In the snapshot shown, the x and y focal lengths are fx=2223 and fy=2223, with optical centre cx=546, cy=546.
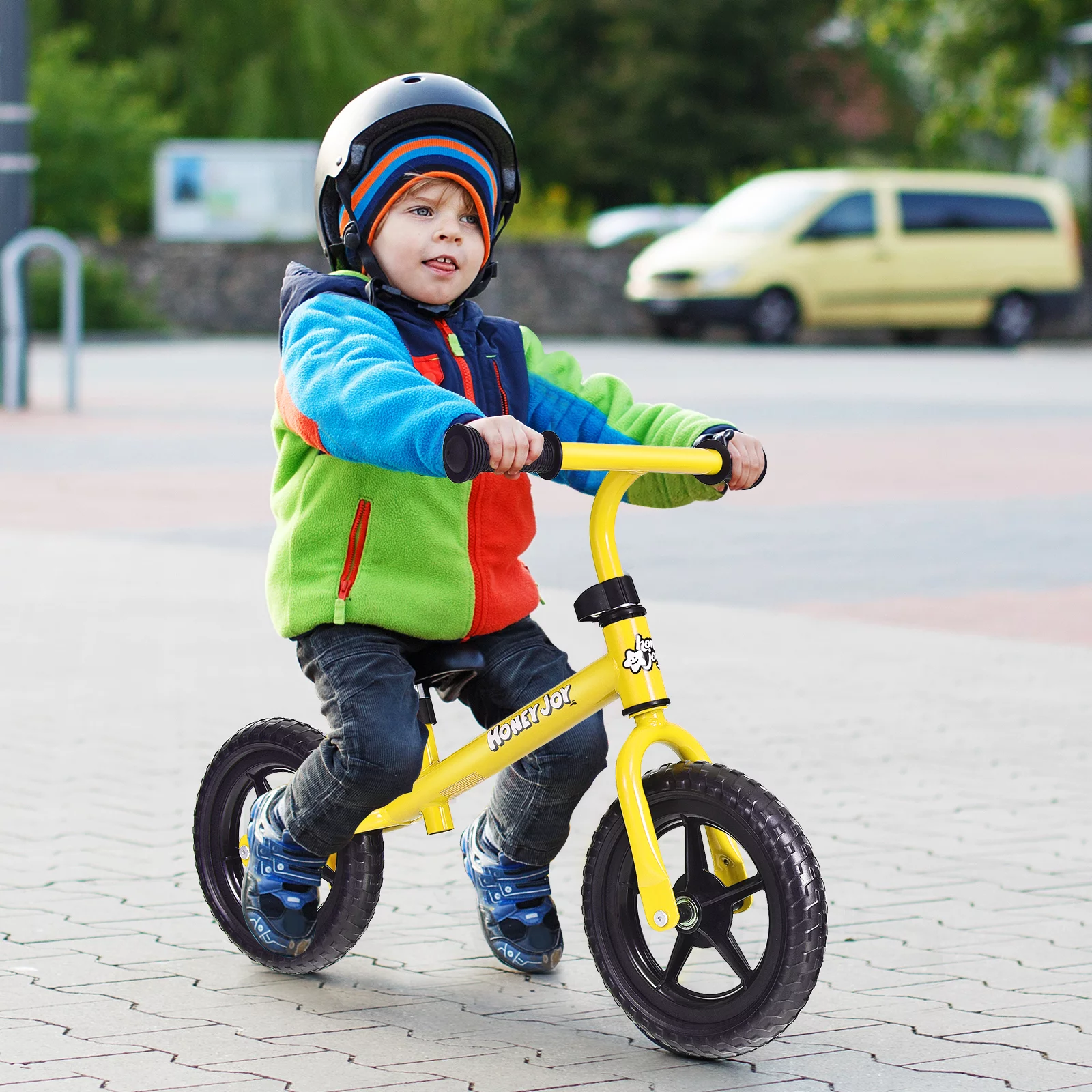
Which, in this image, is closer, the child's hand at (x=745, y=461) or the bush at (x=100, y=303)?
the child's hand at (x=745, y=461)

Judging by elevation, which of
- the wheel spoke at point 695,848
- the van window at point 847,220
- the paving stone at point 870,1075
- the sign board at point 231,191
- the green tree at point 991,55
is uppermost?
the green tree at point 991,55

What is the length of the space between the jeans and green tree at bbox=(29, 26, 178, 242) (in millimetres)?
28944

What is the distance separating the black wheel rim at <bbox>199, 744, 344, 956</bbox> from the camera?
3.98m

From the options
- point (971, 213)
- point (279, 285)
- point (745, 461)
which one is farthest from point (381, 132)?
point (279, 285)

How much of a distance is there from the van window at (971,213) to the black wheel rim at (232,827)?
24076 mm

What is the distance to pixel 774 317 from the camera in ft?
89.5

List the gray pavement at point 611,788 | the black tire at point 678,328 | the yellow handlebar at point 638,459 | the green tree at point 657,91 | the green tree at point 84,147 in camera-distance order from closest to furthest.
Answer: the yellow handlebar at point 638,459 → the gray pavement at point 611,788 → the black tire at point 678,328 → the green tree at point 84,147 → the green tree at point 657,91

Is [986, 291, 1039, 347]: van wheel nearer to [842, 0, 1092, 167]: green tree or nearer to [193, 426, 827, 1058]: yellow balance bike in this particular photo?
[842, 0, 1092, 167]: green tree

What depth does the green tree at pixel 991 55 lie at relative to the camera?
108 feet

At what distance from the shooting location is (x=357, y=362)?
11.1 ft

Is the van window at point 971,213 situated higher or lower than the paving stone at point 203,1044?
higher

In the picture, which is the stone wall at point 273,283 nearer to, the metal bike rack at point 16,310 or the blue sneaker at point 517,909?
the metal bike rack at point 16,310

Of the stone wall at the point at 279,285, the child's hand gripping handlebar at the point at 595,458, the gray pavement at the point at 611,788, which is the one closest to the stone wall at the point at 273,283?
the stone wall at the point at 279,285

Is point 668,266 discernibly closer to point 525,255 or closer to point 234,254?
point 525,255
